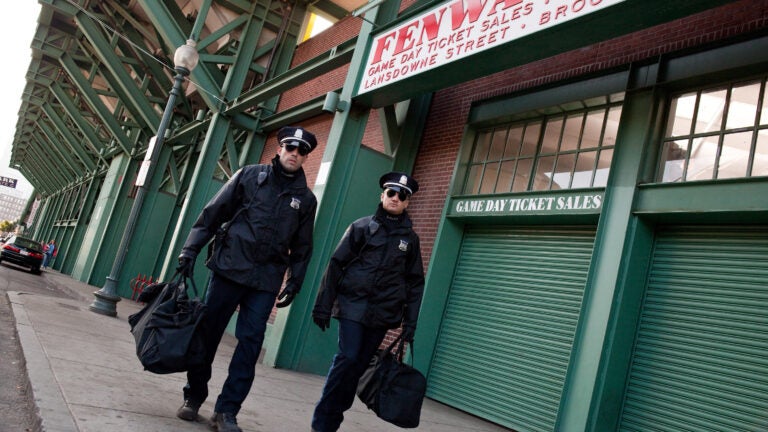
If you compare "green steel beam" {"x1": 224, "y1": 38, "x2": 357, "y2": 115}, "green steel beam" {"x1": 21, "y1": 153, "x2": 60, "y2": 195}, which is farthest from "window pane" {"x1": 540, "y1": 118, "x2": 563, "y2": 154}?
"green steel beam" {"x1": 21, "y1": 153, "x2": 60, "y2": 195}

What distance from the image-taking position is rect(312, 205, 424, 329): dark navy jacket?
4164 mm

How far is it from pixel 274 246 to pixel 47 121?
3861cm

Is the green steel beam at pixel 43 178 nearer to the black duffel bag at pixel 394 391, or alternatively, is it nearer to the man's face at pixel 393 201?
the man's face at pixel 393 201

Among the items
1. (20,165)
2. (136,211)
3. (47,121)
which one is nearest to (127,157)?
(136,211)

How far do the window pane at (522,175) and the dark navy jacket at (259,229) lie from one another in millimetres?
4309

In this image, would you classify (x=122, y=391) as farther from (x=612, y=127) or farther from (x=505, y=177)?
(x=612, y=127)

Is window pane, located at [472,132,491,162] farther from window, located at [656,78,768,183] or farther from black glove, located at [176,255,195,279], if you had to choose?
black glove, located at [176,255,195,279]

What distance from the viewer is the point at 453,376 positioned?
309 inches

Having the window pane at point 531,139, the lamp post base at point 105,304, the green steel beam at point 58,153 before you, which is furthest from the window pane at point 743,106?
the green steel beam at point 58,153

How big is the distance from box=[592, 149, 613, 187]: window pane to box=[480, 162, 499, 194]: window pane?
1.63m

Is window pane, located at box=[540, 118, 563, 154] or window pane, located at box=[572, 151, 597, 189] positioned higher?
window pane, located at box=[540, 118, 563, 154]

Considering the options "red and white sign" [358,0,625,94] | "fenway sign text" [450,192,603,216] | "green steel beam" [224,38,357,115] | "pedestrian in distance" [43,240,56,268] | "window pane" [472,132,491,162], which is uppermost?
"green steel beam" [224,38,357,115]

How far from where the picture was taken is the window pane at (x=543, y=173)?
7.44m

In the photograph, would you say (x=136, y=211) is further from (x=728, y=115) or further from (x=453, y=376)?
(x=728, y=115)
